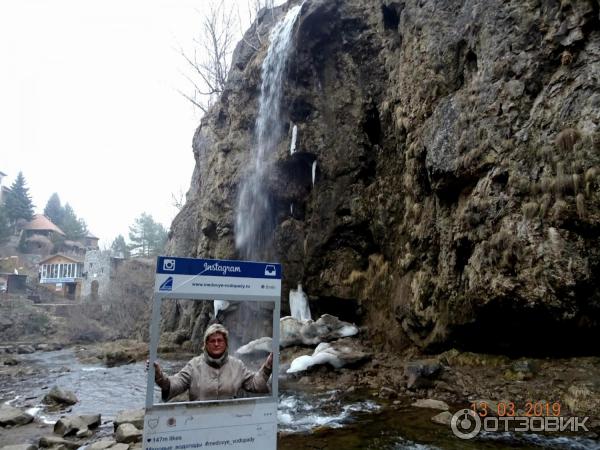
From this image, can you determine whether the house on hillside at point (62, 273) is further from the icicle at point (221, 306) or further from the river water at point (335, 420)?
the river water at point (335, 420)

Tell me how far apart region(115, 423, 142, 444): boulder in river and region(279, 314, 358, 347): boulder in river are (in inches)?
249

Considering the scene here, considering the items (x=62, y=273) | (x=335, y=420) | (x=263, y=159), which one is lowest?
(x=335, y=420)

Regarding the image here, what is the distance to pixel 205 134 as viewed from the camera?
95.1 ft

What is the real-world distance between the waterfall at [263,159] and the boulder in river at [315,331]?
461 centimetres

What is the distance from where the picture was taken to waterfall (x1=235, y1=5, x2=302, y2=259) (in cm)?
1736

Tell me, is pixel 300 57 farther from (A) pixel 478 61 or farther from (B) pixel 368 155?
(A) pixel 478 61

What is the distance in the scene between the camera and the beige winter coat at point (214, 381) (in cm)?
364

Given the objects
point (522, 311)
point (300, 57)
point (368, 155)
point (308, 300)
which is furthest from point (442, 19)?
point (308, 300)

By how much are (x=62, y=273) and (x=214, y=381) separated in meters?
58.8

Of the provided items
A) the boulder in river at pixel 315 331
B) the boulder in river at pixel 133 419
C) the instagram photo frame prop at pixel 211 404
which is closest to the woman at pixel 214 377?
the instagram photo frame prop at pixel 211 404

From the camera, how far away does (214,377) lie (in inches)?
146

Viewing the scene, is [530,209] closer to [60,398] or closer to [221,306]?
[60,398]

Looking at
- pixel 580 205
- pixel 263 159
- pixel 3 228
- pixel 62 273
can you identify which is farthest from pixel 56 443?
pixel 3 228
